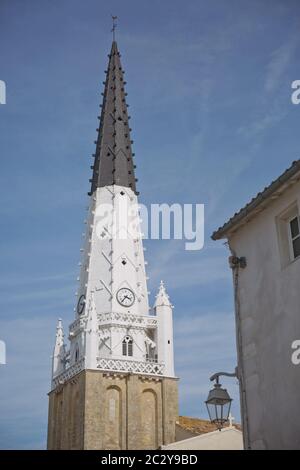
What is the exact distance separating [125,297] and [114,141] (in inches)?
574

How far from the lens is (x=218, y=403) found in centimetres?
1672

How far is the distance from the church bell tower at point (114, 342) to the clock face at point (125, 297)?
0.08m

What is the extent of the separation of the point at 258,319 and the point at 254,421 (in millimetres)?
2361

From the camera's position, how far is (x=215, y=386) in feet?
55.2

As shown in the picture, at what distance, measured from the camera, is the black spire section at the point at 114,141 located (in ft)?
202

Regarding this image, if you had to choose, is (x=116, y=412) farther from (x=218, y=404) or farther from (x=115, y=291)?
(x=218, y=404)

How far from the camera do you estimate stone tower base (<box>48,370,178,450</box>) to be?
4956 cm

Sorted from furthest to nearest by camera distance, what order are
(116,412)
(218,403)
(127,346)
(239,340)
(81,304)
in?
(81,304), (127,346), (116,412), (239,340), (218,403)

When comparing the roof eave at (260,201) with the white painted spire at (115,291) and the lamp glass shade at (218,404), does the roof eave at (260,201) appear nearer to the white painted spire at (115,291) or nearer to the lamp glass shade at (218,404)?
the lamp glass shade at (218,404)

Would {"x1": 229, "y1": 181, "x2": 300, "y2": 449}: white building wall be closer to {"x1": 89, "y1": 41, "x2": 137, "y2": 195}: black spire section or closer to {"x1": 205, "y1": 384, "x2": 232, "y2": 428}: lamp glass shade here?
{"x1": 205, "y1": 384, "x2": 232, "y2": 428}: lamp glass shade

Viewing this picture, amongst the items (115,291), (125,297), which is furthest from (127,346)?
(115,291)

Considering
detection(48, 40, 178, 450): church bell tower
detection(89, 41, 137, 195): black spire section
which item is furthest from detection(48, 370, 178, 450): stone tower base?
detection(89, 41, 137, 195): black spire section
